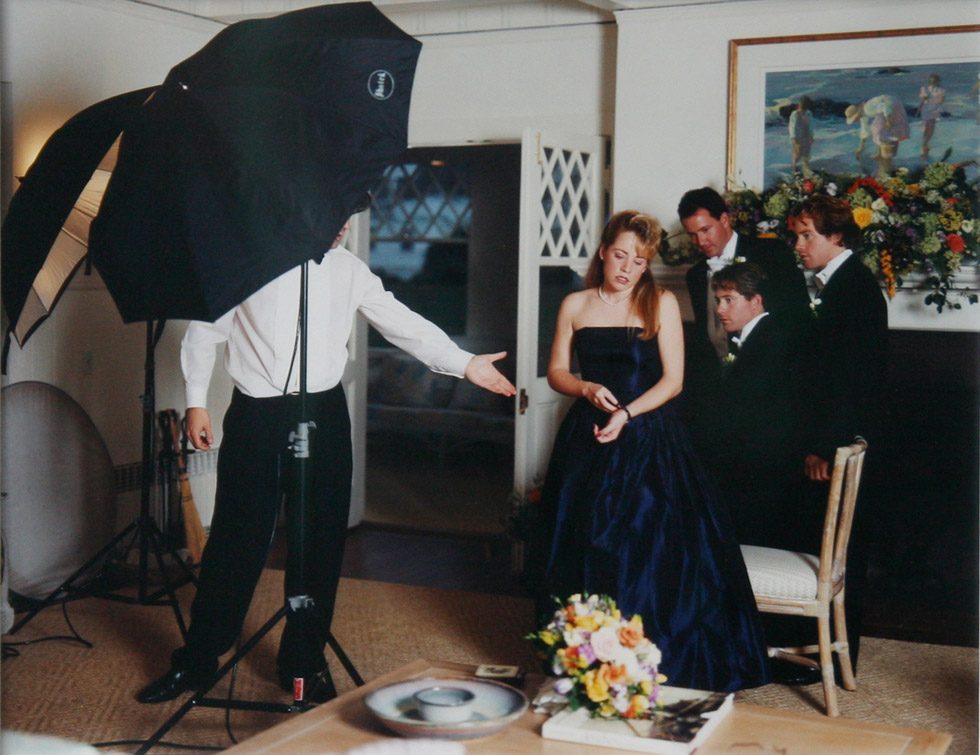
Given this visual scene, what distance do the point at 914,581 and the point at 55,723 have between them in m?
3.34

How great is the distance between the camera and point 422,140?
5766 mm

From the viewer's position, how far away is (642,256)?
361cm

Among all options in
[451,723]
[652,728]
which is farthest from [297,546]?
[652,728]

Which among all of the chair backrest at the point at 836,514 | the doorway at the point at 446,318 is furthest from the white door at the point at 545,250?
the chair backrest at the point at 836,514

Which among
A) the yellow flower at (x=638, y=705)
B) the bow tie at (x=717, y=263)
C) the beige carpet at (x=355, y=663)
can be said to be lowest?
the beige carpet at (x=355, y=663)

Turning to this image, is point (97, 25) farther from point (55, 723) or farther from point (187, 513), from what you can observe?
point (55, 723)

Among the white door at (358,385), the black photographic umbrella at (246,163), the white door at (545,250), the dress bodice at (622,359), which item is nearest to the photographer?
the black photographic umbrella at (246,163)

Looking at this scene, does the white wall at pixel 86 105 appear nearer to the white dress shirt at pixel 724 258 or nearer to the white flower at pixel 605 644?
the white dress shirt at pixel 724 258

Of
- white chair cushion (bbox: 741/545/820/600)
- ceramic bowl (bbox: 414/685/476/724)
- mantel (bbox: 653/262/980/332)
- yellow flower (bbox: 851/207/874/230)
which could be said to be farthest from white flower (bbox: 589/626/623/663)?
mantel (bbox: 653/262/980/332)

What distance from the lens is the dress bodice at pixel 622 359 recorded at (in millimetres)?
3680

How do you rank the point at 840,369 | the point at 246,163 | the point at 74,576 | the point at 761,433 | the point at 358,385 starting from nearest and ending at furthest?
1. the point at 246,163
2. the point at 74,576
3. the point at 840,369
4. the point at 761,433
5. the point at 358,385

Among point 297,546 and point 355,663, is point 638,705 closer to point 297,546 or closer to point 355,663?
point 297,546

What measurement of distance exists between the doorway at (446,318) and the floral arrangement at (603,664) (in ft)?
14.8

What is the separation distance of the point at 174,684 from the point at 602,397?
1548 millimetres
